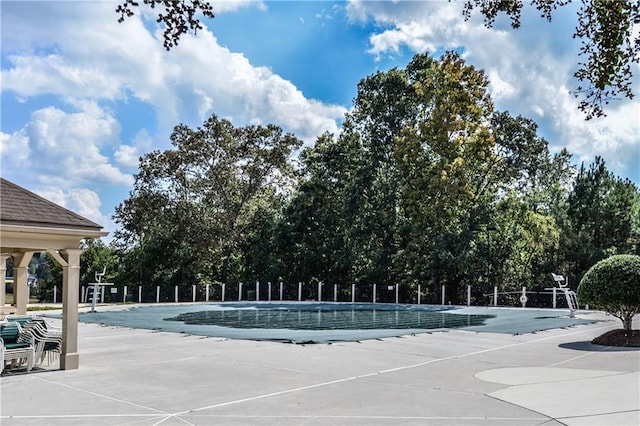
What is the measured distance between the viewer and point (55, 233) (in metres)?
9.61

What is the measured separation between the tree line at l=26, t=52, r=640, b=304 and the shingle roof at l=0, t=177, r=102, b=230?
22174 millimetres

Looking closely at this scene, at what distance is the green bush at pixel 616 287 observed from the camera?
11.8 meters

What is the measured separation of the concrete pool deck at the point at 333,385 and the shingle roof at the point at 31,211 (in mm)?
2380

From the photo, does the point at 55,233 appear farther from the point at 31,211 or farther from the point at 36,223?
the point at 31,211

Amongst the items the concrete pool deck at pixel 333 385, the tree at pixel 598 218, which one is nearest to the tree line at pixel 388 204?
the tree at pixel 598 218

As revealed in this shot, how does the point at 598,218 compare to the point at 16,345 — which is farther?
the point at 598,218

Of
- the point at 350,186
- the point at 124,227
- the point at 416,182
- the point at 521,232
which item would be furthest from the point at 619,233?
the point at 124,227

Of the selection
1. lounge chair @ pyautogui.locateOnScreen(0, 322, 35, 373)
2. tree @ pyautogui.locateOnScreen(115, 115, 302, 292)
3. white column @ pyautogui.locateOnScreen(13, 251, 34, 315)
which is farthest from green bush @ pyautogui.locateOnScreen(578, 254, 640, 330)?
tree @ pyautogui.locateOnScreen(115, 115, 302, 292)

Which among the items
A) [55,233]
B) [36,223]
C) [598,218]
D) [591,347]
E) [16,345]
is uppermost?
[598,218]

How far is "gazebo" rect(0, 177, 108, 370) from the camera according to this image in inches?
364

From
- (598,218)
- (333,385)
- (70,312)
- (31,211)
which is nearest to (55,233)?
(31,211)

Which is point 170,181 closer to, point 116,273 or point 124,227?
point 124,227

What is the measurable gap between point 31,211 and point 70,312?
1786 mm

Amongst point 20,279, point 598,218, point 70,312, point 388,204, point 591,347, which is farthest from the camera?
point 388,204
